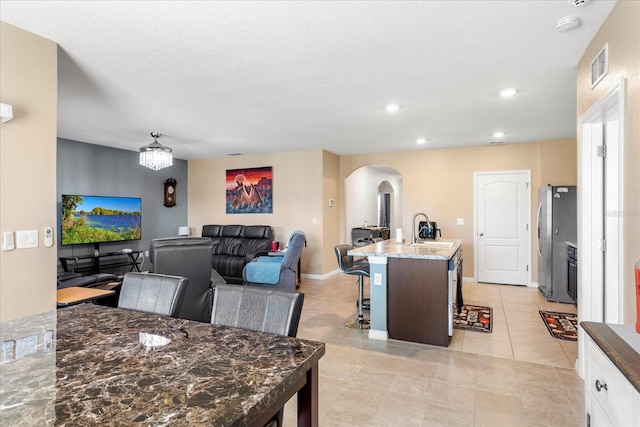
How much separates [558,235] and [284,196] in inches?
183

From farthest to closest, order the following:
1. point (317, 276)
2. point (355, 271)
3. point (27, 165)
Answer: point (317, 276)
point (355, 271)
point (27, 165)

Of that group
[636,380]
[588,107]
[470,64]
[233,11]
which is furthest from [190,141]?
[636,380]

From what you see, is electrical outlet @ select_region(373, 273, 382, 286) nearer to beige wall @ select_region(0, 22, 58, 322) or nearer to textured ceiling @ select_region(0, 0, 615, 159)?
textured ceiling @ select_region(0, 0, 615, 159)

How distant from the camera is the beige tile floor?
2166 mm

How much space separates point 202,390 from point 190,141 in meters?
5.53

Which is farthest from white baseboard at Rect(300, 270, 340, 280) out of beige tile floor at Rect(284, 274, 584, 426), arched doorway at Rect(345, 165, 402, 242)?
beige tile floor at Rect(284, 274, 584, 426)

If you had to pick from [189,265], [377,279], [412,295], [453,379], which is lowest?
[453,379]

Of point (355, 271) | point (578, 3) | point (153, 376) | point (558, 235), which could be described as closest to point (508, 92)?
point (578, 3)

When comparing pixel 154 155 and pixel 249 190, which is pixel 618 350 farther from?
pixel 249 190

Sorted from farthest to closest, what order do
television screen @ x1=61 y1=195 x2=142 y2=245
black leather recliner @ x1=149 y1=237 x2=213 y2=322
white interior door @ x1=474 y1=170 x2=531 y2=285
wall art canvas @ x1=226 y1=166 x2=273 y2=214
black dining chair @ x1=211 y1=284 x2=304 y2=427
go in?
wall art canvas @ x1=226 y1=166 x2=273 y2=214, white interior door @ x1=474 y1=170 x2=531 y2=285, television screen @ x1=61 y1=195 x2=142 y2=245, black leather recliner @ x1=149 y1=237 x2=213 y2=322, black dining chair @ x1=211 y1=284 x2=304 y2=427

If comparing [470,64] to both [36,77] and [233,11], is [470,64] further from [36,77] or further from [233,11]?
[36,77]

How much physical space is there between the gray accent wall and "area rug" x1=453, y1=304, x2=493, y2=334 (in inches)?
217

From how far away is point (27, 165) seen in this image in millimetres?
2248

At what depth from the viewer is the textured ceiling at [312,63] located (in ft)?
6.77
